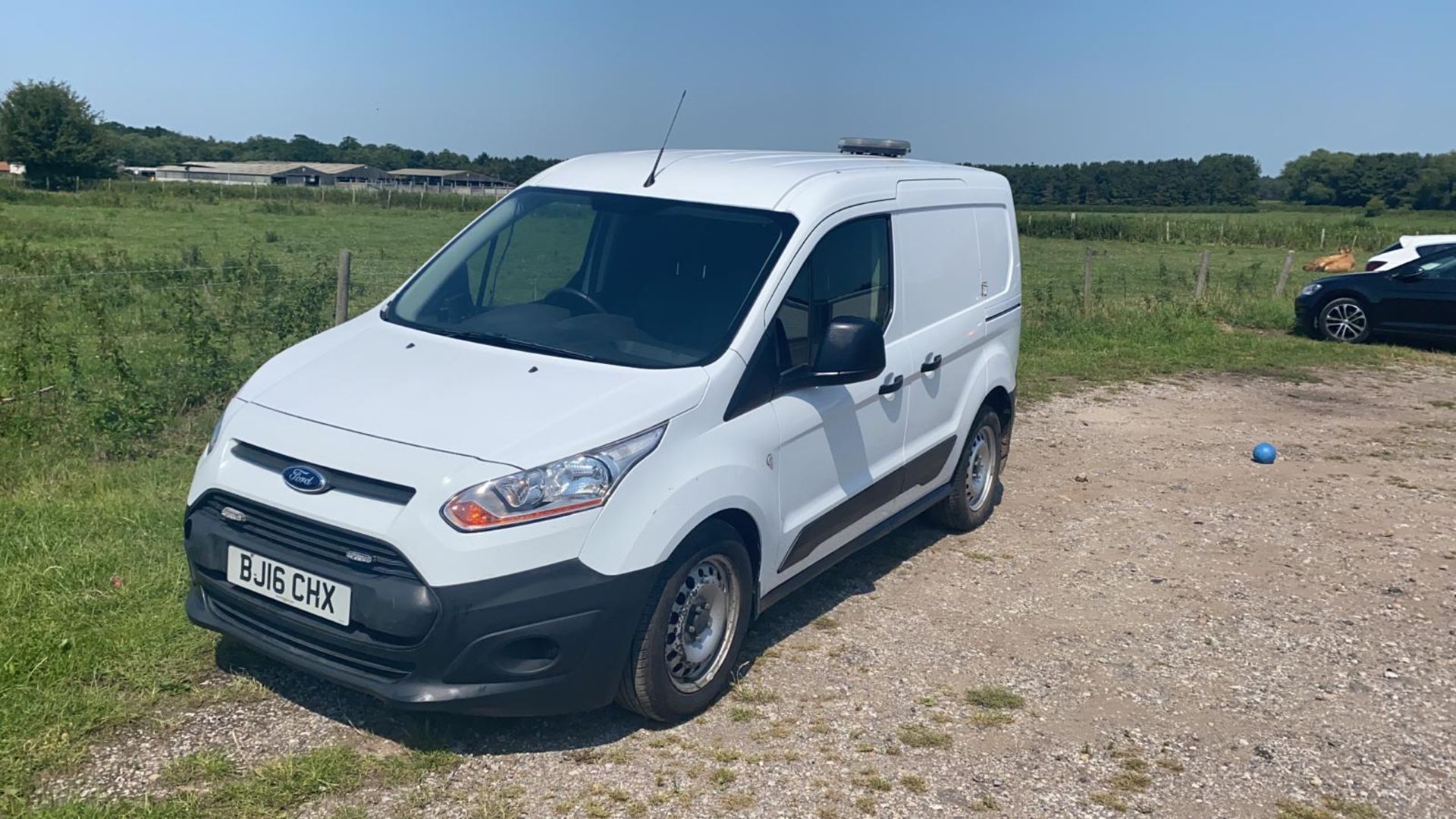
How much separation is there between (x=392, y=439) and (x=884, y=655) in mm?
2340

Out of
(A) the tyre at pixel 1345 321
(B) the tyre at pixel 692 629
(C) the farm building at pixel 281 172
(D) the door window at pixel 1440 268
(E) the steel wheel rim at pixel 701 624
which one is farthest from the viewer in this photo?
(C) the farm building at pixel 281 172

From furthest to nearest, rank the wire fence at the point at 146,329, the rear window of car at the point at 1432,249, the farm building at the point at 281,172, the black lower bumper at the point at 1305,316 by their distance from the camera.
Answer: the farm building at the point at 281,172
the black lower bumper at the point at 1305,316
the rear window of car at the point at 1432,249
the wire fence at the point at 146,329

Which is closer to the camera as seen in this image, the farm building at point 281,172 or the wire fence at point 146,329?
the wire fence at point 146,329

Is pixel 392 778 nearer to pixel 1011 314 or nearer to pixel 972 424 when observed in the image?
pixel 972 424

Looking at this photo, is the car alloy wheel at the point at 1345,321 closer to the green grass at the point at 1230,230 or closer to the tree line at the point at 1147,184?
the green grass at the point at 1230,230

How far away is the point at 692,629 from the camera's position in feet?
13.6

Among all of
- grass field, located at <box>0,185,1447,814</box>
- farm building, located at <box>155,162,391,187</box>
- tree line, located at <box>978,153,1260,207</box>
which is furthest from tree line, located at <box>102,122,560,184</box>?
grass field, located at <box>0,185,1447,814</box>

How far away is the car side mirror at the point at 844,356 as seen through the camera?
4.42m

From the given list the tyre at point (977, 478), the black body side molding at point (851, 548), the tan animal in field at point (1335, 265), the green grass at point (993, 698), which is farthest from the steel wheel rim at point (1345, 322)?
the tan animal in field at point (1335, 265)

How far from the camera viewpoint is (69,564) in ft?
16.4

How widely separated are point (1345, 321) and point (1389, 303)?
1.83ft

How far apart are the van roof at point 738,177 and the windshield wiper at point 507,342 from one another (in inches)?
36.9

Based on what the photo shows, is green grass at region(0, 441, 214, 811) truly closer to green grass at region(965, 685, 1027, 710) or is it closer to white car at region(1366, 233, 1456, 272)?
green grass at region(965, 685, 1027, 710)

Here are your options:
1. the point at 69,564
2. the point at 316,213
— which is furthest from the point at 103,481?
the point at 316,213
